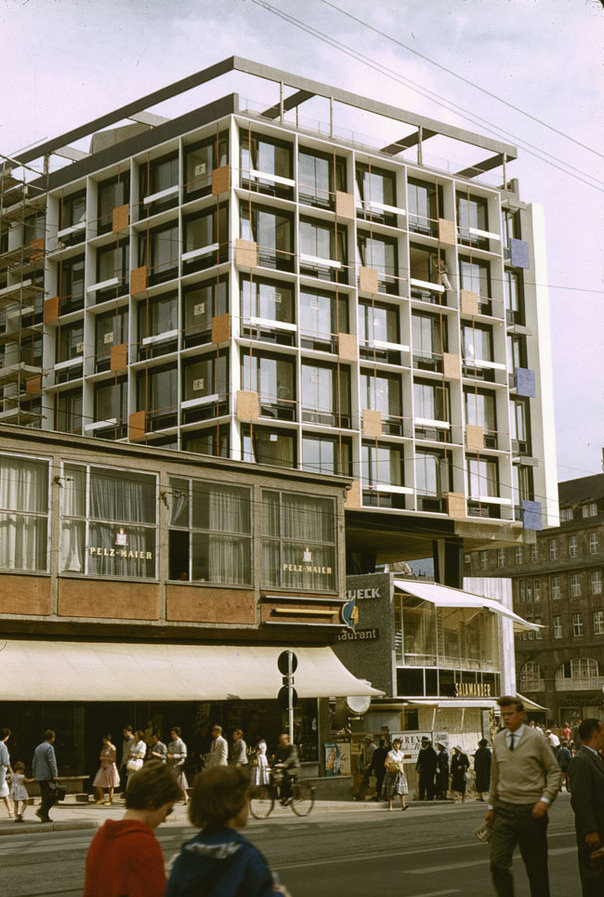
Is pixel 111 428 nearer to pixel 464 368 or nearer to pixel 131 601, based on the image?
pixel 464 368

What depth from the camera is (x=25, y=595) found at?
2898 cm

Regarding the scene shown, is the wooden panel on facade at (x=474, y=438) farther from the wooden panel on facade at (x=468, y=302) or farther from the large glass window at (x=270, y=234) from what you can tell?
the large glass window at (x=270, y=234)

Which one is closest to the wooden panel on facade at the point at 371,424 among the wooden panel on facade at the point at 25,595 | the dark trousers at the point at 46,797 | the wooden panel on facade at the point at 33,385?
the wooden panel on facade at the point at 33,385

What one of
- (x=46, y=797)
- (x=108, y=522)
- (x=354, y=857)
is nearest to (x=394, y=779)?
(x=108, y=522)

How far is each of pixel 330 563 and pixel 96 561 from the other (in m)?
7.88

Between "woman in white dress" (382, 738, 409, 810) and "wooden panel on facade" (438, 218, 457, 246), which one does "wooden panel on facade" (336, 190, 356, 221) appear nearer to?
"wooden panel on facade" (438, 218, 457, 246)

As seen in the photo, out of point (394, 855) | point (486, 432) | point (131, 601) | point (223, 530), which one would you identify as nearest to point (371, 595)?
point (223, 530)

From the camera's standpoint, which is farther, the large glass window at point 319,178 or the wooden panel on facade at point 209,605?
the large glass window at point 319,178

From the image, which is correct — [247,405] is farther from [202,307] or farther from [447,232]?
[447,232]

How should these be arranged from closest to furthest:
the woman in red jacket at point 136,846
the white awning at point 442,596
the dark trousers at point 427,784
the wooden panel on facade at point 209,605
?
the woman in red jacket at point 136,846 → the dark trousers at point 427,784 → the wooden panel on facade at point 209,605 → the white awning at point 442,596

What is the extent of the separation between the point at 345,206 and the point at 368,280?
328 centimetres

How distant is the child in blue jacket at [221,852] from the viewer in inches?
160

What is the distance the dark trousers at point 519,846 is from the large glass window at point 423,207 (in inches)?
1875

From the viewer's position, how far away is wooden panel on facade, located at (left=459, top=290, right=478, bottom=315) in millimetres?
55281
